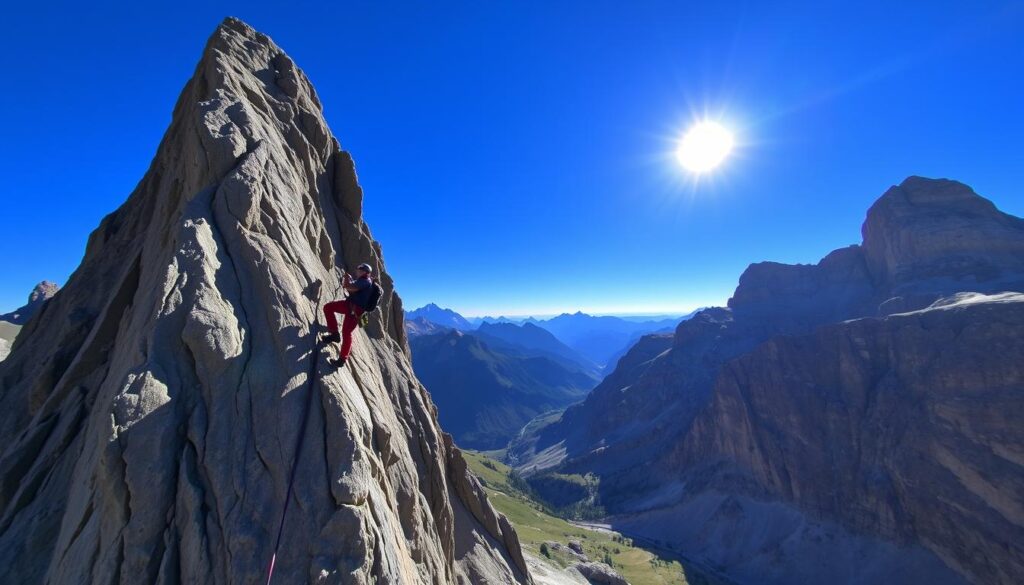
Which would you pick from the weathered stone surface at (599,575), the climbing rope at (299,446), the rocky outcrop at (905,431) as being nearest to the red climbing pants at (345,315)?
the climbing rope at (299,446)

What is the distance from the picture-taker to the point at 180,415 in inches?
535

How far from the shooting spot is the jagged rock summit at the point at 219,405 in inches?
486

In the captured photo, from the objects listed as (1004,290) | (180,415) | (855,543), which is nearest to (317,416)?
(180,415)

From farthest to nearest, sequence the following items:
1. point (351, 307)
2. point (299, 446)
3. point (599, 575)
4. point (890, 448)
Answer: point (890, 448)
point (599, 575)
point (351, 307)
point (299, 446)

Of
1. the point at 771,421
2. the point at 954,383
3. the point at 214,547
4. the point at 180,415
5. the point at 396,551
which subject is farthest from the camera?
the point at 771,421

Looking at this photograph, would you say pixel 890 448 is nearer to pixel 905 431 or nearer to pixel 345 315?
pixel 905 431

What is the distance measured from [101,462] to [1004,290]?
764 feet

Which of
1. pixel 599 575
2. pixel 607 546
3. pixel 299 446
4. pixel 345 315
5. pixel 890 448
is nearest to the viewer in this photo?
pixel 299 446

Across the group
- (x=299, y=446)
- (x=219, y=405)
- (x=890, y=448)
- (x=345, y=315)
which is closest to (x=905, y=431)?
(x=890, y=448)

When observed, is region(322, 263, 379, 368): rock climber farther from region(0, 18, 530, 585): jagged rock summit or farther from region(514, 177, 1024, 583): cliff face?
region(514, 177, 1024, 583): cliff face

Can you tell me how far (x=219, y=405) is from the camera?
1423cm

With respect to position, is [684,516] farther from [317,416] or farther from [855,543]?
[317,416]

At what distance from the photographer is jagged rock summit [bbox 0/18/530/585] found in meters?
12.4

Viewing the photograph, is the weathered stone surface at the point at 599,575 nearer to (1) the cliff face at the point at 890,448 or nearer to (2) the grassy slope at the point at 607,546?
(2) the grassy slope at the point at 607,546
